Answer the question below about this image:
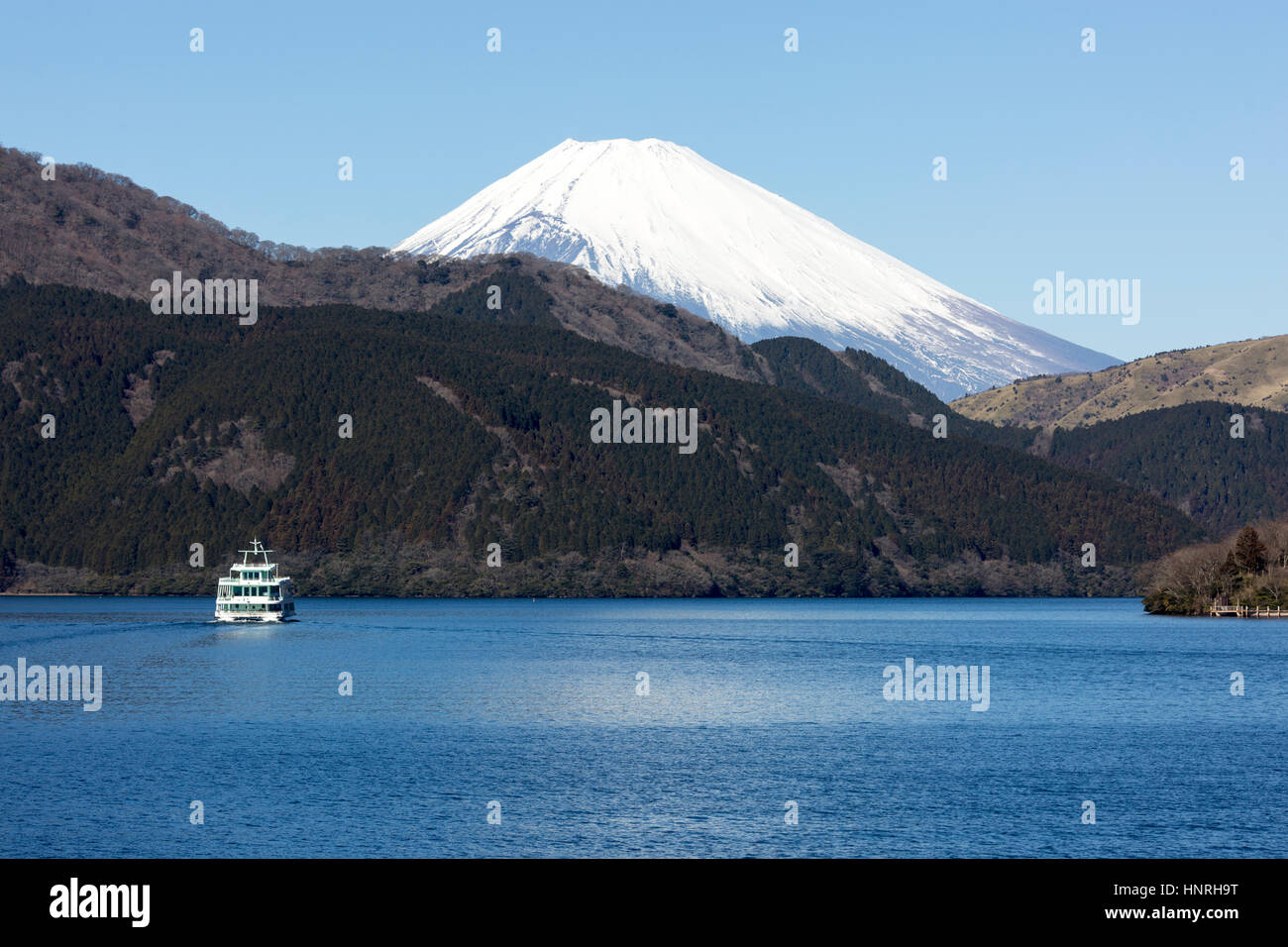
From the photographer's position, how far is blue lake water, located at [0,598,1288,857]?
59.2 m

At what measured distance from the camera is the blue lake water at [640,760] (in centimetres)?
5925

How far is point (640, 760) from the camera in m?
78.2

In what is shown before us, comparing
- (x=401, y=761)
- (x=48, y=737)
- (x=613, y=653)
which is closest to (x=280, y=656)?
(x=613, y=653)

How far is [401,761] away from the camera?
78125 mm

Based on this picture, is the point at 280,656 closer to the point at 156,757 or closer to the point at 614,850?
the point at 156,757

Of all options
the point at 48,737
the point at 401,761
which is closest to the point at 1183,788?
the point at 401,761

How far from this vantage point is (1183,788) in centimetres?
7075
